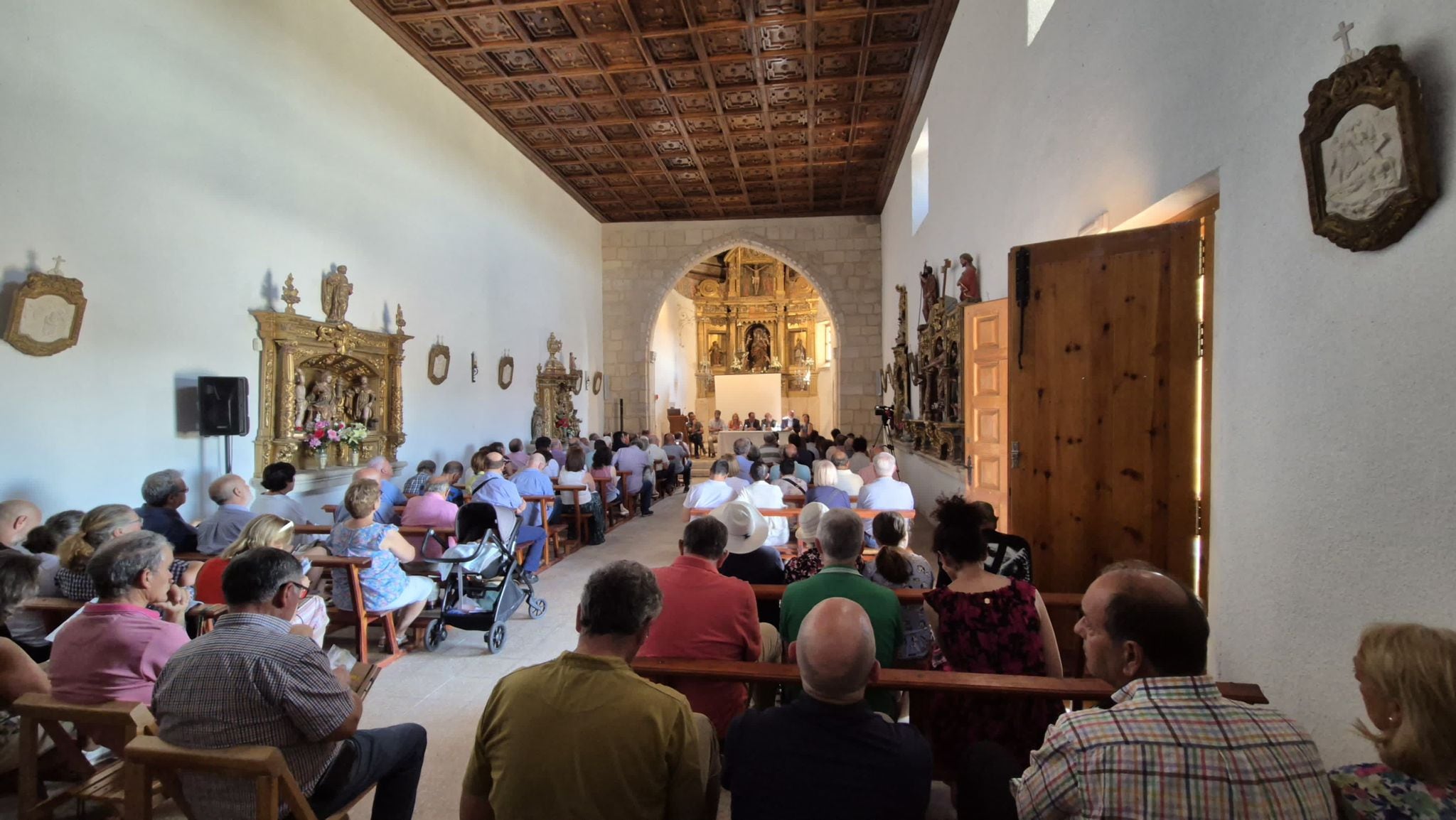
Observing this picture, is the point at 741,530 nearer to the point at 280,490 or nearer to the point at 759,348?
the point at 280,490

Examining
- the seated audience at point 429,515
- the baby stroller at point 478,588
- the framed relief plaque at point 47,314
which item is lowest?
the baby stroller at point 478,588

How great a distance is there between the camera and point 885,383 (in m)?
13.1

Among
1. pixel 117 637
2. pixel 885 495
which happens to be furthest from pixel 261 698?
pixel 885 495

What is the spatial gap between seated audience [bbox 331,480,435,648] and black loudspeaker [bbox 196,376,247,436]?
1875 millimetres

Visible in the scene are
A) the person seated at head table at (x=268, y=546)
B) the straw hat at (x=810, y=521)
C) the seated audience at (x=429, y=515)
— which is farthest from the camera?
the seated audience at (x=429, y=515)

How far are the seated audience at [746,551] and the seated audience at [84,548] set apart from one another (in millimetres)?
2590

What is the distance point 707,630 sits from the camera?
229 cm

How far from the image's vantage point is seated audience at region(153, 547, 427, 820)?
5.75ft

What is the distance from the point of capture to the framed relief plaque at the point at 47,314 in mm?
3818

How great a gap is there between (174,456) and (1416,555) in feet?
21.7

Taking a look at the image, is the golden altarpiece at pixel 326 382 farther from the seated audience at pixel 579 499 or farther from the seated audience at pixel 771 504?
the seated audience at pixel 771 504

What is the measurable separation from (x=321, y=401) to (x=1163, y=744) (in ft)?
22.5

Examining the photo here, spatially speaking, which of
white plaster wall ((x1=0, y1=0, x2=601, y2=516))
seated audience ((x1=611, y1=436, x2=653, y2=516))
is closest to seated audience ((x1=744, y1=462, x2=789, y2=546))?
seated audience ((x1=611, y1=436, x2=653, y2=516))

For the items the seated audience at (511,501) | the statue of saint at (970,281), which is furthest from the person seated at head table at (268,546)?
the statue of saint at (970,281)
